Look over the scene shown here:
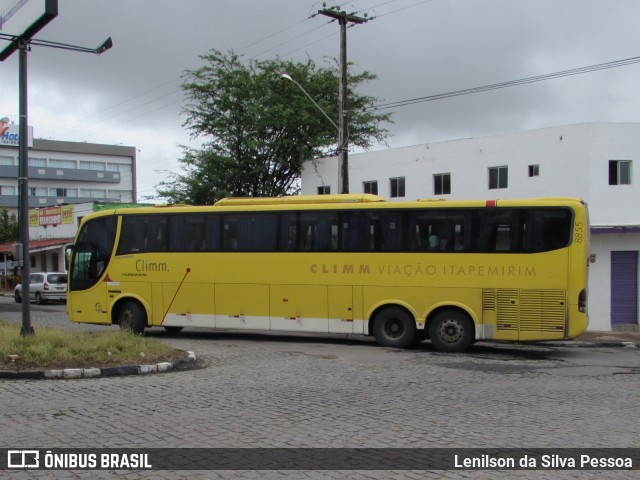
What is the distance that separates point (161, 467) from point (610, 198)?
18687mm

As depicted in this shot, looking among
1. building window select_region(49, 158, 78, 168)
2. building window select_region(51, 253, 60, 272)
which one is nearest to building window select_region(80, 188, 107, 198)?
building window select_region(49, 158, 78, 168)

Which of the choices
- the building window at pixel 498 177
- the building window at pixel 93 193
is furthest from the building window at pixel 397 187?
the building window at pixel 93 193

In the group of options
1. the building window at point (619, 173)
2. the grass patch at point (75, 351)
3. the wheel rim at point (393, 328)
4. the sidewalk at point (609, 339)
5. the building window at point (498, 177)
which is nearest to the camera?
the grass patch at point (75, 351)

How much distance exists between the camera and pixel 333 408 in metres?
7.46

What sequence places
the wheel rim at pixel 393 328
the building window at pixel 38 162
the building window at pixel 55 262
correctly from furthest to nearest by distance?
the building window at pixel 38 162 → the building window at pixel 55 262 → the wheel rim at pixel 393 328

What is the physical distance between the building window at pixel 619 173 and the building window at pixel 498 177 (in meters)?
3.42

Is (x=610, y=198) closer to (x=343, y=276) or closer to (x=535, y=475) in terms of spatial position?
(x=343, y=276)

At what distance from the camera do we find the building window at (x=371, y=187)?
85.5ft

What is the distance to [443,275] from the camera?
1388 cm

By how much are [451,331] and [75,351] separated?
8.06 m

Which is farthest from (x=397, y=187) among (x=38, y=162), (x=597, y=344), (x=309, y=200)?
(x=38, y=162)

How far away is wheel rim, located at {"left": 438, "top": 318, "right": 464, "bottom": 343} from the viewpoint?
13.8 meters

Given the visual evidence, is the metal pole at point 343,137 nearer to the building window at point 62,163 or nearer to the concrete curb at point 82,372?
the concrete curb at point 82,372

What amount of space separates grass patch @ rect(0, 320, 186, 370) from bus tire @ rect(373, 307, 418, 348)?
199 inches
